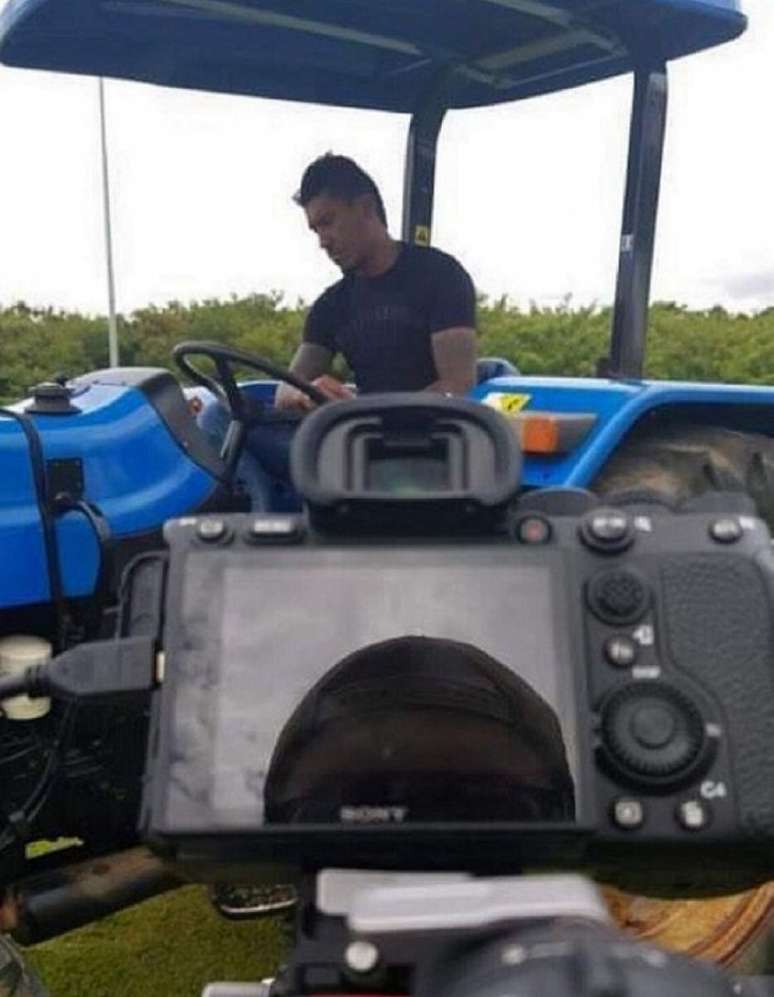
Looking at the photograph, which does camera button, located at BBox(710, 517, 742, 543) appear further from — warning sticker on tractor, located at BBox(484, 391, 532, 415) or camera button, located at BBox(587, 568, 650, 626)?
warning sticker on tractor, located at BBox(484, 391, 532, 415)

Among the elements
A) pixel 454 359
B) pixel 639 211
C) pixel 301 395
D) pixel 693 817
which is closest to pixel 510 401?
pixel 454 359

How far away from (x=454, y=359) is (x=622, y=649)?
2.31 m

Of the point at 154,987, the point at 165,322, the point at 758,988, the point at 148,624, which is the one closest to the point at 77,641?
the point at 154,987

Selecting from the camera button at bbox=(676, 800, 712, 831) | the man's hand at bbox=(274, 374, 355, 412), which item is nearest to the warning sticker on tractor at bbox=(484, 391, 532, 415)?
the man's hand at bbox=(274, 374, 355, 412)

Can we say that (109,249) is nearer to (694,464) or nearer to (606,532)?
(694,464)

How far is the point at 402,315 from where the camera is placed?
3311 millimetres

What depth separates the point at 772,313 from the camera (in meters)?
10.6

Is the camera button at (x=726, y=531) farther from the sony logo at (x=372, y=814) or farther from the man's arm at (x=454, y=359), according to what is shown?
the man's arm at (x=454, y=359)

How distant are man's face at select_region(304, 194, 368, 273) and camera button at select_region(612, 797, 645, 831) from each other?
259cm

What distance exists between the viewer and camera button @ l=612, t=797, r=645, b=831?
87 cm

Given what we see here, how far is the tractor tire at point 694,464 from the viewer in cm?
312

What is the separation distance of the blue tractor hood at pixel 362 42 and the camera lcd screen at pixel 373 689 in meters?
2.16

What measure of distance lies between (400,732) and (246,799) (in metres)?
0.09

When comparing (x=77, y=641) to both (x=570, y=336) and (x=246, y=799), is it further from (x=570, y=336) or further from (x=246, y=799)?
(x=570, y=336)
